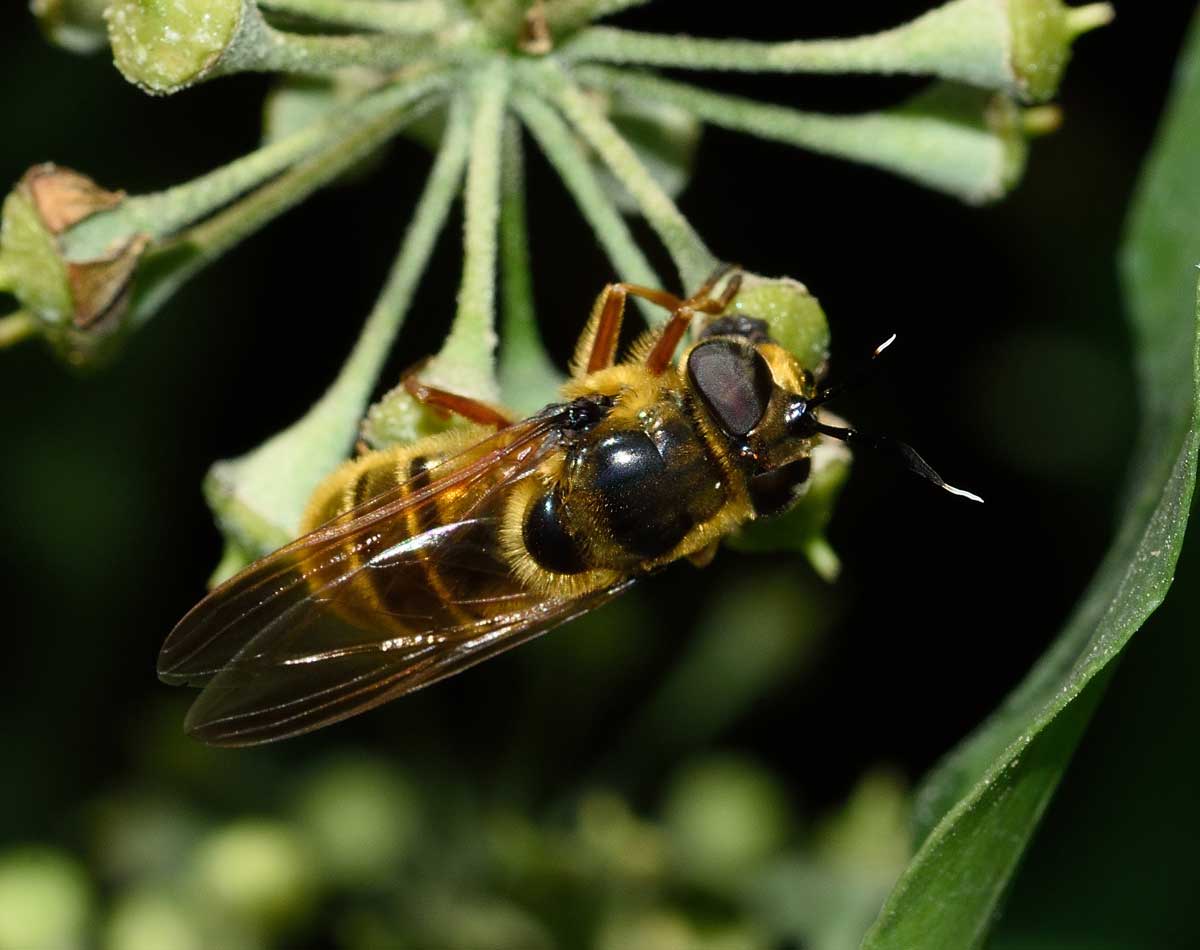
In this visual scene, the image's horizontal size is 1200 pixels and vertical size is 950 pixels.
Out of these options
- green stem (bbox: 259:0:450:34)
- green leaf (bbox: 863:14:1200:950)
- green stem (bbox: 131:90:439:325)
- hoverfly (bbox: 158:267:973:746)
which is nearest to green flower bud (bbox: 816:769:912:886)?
green leaf (bbox: 863:14:1200:950)

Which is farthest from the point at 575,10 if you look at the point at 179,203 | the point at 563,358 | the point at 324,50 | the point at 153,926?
the point at 153,926

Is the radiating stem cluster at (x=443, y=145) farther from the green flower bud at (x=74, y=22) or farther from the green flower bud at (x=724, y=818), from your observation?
the green flower bud at (x=724, y=818)

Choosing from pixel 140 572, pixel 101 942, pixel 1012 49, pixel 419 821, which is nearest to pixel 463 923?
pixel 419 821

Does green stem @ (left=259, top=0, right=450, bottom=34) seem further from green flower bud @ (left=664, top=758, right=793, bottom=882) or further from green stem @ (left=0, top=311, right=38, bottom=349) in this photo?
green flower bud @ (left=664, top=758, right=793, bottom=882)

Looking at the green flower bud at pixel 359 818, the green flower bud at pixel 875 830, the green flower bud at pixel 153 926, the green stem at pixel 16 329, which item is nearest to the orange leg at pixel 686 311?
the green stem at pixel 16 329

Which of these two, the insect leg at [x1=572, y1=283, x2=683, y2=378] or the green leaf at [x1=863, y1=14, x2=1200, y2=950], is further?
the insect leg at [x1=572, y1=283, x2=683, y2=378]

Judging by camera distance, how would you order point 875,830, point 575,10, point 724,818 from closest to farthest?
point 575,10 → point 875,830 → point 724,818

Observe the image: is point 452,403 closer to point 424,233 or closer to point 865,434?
point 424,233
